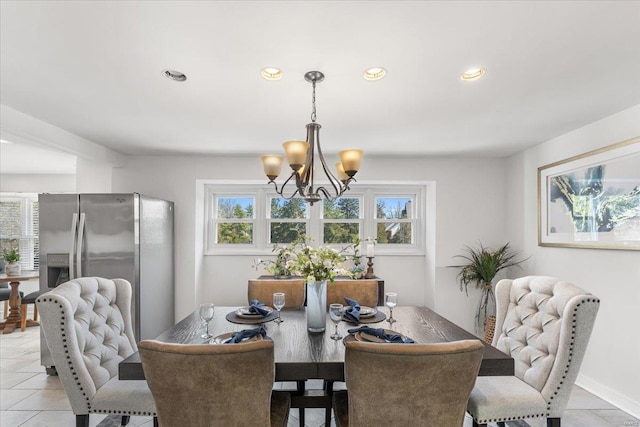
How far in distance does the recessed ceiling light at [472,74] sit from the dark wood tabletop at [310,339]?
4.72ft

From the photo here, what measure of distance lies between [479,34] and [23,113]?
10.3 feet

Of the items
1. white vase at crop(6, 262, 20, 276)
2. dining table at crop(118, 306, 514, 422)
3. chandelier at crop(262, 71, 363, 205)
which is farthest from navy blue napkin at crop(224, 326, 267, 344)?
white vase at crop(6, 262, 20, 276)

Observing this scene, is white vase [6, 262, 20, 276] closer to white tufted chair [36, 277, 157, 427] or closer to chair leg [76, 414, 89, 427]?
white tufted chair [36, 277, 157, 427]

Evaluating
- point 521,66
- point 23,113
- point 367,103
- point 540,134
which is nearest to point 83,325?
point 23,113

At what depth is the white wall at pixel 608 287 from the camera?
Result: 2516 mm

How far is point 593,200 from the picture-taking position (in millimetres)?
2822

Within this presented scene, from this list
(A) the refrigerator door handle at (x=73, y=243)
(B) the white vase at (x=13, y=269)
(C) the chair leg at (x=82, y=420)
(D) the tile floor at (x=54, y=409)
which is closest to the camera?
(C) the chair leg at (x=82, y=420)

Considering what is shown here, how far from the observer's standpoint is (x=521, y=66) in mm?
1859

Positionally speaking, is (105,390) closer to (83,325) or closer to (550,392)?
(83,325)

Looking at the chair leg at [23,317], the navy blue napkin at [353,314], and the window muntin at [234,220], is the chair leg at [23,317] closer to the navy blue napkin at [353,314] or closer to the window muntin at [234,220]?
the window muntin at [234,220]

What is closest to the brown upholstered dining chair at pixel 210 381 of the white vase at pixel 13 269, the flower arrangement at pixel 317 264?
the flower arrangement at pixel 317 264

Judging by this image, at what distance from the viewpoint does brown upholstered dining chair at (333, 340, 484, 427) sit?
48.7 inches

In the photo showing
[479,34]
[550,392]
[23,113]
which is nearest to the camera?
[479,34]

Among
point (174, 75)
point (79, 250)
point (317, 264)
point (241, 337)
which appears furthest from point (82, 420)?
point (174, 75)
